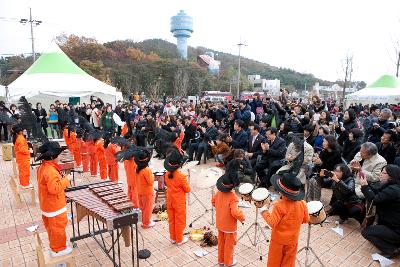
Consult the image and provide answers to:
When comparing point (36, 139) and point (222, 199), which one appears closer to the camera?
point (222, 199)

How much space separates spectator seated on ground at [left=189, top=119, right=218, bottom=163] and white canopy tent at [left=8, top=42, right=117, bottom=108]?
8.91m

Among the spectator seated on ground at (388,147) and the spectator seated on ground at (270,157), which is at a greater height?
the spectator seated on ground at (388,147)

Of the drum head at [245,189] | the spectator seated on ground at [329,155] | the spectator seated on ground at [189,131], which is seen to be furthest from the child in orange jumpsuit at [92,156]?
the spectator seated on ground at [329,155]

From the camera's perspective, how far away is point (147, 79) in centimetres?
4894

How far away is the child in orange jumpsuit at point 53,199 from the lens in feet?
14.7

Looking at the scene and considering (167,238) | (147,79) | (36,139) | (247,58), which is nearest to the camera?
(167,238)

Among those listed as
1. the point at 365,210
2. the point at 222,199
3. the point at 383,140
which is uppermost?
the point at 383,140

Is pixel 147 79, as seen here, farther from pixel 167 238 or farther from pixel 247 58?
pixel 247 58

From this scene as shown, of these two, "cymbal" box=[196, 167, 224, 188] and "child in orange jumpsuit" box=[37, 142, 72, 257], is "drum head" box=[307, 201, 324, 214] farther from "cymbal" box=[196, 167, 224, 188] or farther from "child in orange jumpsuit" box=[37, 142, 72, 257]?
"child in orange jumpsuit" box=[37, 142, 72, 257]

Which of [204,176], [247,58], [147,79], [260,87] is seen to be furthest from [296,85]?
[204,176]

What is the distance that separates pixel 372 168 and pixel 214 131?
591 centimetres

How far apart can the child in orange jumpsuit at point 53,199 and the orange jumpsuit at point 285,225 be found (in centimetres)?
312

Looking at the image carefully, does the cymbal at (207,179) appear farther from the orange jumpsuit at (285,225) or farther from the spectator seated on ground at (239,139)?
the spectator seated on ground at (239,139)

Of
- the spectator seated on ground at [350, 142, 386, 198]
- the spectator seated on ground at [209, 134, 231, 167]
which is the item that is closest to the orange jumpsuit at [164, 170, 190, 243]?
the spectator seated on ground at [350, 142, 386, 198]
